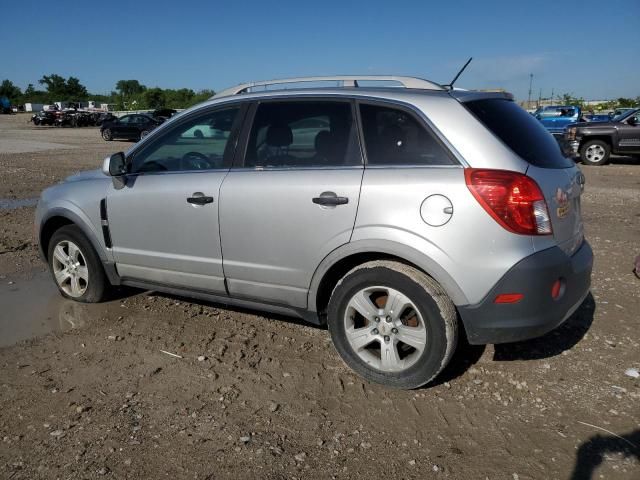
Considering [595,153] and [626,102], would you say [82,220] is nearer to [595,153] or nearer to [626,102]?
[595,153]

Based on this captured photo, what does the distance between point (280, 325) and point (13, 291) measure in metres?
2.72

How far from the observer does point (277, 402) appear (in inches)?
127

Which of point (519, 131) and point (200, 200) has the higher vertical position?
point (519, 131)

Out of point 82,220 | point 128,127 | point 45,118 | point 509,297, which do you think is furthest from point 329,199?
point 45,118

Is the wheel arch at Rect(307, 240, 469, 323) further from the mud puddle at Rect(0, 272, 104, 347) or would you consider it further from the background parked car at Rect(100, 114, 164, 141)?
the background parked car at Rect(100, 114, 164, 141)

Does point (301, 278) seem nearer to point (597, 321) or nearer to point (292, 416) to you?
point (292, 416)

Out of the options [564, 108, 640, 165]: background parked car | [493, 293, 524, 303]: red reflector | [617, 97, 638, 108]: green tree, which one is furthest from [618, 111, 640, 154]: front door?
[617, 97, 638, 108]: green tree

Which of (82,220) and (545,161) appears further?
(82,220)

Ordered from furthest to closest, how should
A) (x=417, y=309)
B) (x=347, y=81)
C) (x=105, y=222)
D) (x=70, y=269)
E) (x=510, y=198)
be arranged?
(x=70, y=269) → (x=105, y=222) → (x=347, y=81) → (x=417, y=309) → (x=510, y=198)

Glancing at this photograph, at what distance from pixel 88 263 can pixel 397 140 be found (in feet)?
9.56

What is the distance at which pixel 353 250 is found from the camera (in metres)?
3.25

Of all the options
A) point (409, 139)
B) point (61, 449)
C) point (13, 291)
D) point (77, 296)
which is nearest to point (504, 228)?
point (409, 139)

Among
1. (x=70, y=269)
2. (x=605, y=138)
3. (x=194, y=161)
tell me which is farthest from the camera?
(x=605, y=138)

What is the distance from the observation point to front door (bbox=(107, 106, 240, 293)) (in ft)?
12.6
